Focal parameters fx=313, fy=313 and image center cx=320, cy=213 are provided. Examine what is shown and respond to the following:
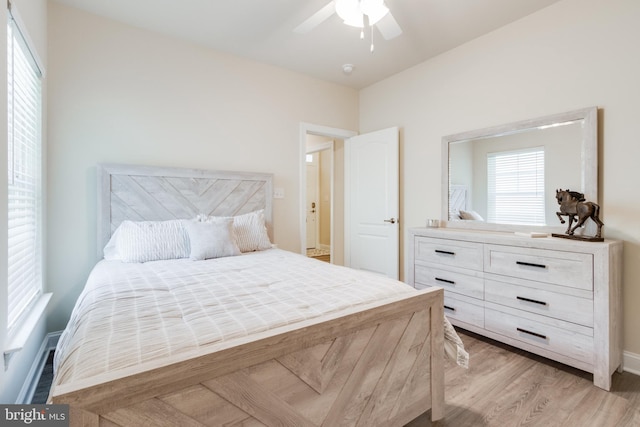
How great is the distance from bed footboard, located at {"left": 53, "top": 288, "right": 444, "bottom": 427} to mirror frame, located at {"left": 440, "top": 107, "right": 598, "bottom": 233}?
1.58 metres

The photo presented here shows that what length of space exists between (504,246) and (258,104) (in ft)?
9.00

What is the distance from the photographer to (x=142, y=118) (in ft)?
9.15

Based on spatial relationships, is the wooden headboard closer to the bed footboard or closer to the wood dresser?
the wood dresser

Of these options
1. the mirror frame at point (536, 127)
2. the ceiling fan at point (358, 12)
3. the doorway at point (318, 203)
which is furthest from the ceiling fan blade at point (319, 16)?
the doorway at point (318, 203)

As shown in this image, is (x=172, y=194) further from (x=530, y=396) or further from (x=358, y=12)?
(x=530, y=396)

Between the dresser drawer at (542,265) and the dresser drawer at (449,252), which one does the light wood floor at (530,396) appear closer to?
the dresser drawer at (542,265)

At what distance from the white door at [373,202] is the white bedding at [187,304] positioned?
5.63 feet

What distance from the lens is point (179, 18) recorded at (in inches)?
104

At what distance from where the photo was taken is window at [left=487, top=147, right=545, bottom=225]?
2.57 m

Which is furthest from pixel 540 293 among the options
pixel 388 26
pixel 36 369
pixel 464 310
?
pixel 36 369

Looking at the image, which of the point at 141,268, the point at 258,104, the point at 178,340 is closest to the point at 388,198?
the point at 258,104

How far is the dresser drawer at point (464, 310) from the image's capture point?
250 centimetres

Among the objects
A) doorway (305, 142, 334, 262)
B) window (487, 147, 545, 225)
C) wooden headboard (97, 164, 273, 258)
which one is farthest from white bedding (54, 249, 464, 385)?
doorway (305, 142, 334, 262)

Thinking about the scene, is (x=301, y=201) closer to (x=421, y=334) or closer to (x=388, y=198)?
(x=388, y=198)
